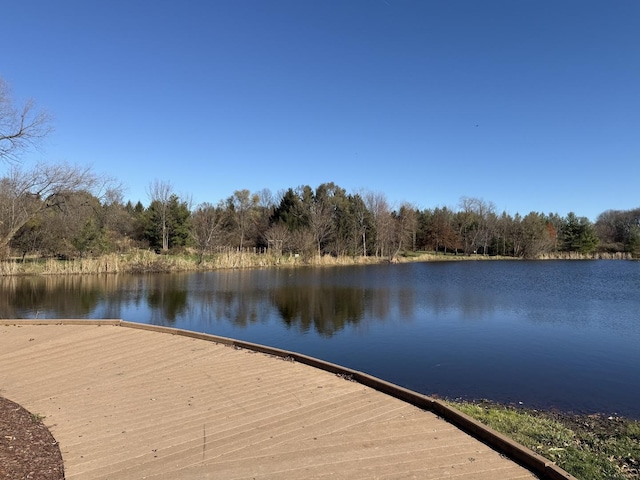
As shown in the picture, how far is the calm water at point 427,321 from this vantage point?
812 centimetres

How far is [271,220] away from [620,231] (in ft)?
191

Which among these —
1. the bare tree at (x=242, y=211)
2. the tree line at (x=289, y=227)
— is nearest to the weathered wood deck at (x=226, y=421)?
the tree line at (x=289, y=227)

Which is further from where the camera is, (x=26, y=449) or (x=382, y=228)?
(x=382, y=228)

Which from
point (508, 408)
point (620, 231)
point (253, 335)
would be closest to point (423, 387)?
point (508, 408)

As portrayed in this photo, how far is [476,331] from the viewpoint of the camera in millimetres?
12430

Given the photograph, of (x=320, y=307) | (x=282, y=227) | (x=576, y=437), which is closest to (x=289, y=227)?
(x=282, y=227)

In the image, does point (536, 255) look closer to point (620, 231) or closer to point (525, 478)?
point (620, 231)

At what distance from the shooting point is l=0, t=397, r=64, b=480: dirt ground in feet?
10.7

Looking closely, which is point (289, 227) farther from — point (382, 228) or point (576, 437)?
point (576, 437)

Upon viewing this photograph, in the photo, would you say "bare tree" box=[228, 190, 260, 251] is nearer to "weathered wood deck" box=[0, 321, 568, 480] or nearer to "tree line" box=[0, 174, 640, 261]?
"tree line" box=[0, 174, 640, 261]

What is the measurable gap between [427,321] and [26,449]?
11891mm

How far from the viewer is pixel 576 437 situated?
5.27 meters

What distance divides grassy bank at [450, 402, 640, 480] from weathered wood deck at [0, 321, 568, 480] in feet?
3.79

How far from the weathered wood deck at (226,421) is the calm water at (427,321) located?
3.15 metres
